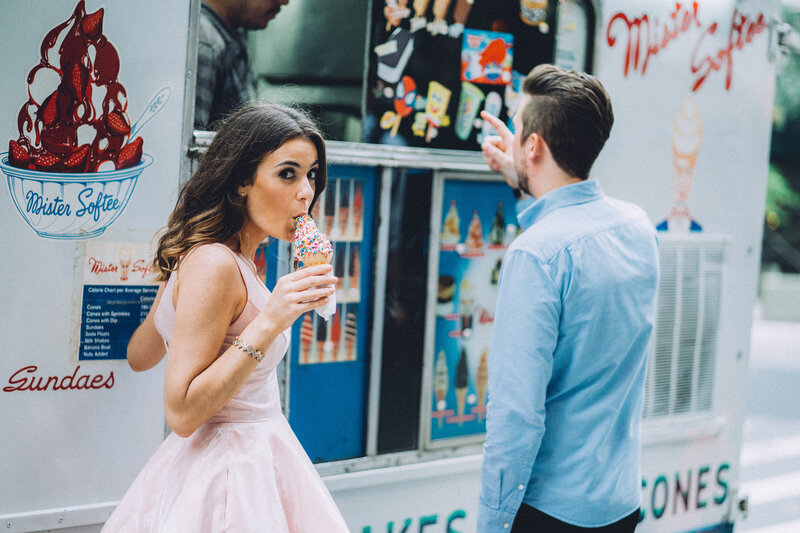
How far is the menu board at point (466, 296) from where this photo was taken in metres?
3.62

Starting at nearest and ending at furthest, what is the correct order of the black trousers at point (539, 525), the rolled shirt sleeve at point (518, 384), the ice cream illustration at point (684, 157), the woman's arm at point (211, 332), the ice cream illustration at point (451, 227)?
the woman's arm at point (211, 332) < the rolled shirt sleeve at point (518, 384) < the black trousers at point (539, 525) < the ice cream illustration at point (451, 227) < the ice cream illustration at point (684, 157)

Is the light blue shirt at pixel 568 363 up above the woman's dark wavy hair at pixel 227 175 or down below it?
below

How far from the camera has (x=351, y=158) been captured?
321cm

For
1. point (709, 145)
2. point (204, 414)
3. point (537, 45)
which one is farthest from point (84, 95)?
point (709, 145)

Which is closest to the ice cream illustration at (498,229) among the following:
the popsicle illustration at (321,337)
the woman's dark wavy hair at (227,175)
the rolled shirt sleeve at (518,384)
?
the popsicle illustration at (321,337)

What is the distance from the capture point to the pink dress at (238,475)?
2012mm

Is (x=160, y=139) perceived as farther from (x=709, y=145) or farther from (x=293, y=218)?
(x=709, y=145)

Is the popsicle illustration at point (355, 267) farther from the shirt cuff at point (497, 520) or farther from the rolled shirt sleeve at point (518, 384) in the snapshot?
the shirt cuff at point (497, 520)

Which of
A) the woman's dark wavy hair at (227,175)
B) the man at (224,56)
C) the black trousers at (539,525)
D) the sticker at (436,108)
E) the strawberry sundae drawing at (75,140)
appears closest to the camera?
the woman's dark wavy hair at (227,175)

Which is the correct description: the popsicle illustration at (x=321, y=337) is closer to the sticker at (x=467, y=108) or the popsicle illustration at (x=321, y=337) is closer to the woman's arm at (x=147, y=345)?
the woman's arm at (x=147, y=345)

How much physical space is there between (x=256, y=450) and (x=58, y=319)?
879 millimetres

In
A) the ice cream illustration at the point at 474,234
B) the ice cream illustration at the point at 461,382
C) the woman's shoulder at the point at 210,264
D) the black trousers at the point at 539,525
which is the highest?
the ice cream illustration at the point at 474,234

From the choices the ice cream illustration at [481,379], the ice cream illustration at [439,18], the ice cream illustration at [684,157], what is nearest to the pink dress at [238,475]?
the ice cream illustration at [481,379]

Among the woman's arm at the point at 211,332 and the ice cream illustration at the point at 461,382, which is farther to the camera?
the ice cream illustration at the point at 461,382
